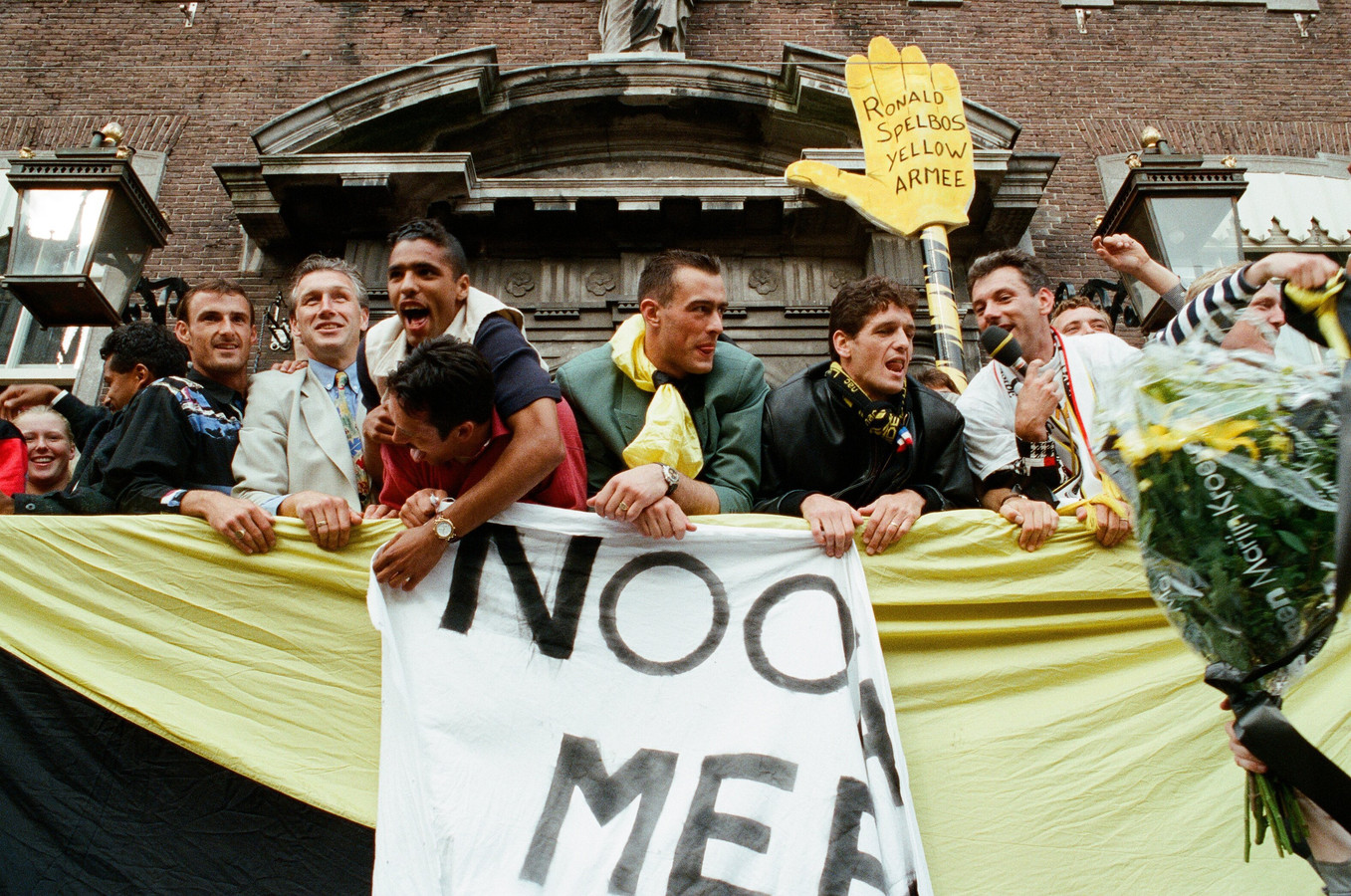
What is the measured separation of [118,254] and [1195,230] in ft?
19.8

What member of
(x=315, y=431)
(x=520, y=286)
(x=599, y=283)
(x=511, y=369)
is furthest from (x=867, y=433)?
(x=520, y=286)

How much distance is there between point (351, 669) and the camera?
3035 millimetres

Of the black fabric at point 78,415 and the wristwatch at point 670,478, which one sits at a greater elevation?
the black fabric at point 78,415

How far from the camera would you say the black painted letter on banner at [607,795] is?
2.61m

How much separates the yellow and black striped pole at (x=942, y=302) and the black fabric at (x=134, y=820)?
3730mm

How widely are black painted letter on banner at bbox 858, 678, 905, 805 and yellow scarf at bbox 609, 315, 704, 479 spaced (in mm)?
875

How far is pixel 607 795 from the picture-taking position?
8.91 feet

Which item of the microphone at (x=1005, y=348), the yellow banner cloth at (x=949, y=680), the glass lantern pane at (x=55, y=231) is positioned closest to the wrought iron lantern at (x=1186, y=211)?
the microphone at (x=1005, y=348)

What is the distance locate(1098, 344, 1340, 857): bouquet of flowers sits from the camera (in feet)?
6.80

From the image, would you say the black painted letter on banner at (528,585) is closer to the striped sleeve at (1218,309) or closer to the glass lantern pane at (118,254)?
the striped sleeve at (1218,309)

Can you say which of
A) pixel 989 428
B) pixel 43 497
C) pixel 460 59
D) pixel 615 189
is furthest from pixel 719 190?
pixel 43 497

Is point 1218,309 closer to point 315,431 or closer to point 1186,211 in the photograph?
point 315,431

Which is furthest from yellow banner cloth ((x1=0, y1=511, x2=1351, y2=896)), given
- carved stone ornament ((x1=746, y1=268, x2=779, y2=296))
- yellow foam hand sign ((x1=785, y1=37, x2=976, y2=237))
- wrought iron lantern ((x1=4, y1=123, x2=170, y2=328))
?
carved stone ornament ((x1=746, y1=268, x2=779, y2=296))

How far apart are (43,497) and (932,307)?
14.6 ft
